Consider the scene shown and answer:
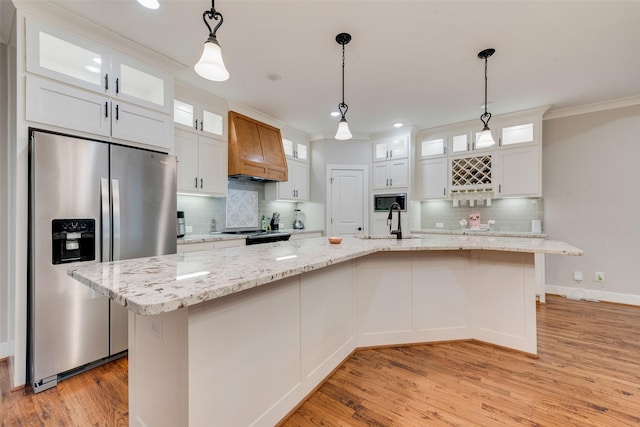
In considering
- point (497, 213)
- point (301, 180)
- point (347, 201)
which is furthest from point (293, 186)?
point (497, 213)

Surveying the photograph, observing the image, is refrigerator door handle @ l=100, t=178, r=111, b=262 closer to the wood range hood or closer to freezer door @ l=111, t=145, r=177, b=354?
freezer door @ l=111, t=145, r=177, b=354

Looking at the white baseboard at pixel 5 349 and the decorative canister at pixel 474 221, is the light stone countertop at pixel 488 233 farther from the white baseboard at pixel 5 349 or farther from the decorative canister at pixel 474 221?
the white baseboard at pixel 5 349

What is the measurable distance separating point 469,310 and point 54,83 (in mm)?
3862

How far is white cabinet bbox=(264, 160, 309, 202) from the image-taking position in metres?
4.66

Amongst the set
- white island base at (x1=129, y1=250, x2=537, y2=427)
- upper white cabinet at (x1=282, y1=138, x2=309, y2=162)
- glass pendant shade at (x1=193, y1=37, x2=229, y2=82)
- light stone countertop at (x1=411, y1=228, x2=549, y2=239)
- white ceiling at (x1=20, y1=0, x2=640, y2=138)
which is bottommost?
white island base at (x1=129, y1=250, x2=537, y2=427)

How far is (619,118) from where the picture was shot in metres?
Result: 3.76

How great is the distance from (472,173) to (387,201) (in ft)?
4.68

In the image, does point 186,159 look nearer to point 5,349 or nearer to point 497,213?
point 5,349

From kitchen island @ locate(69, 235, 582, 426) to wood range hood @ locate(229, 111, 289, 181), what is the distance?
7.05 feet

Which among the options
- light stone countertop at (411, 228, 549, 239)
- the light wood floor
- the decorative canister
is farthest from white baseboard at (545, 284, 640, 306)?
the light wood floor

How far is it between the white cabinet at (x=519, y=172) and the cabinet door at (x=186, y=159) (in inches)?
170

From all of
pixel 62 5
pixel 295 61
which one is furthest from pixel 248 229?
pixel 62 5

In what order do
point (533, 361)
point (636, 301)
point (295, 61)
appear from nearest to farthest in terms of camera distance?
point (533, 361), point (295, 61), point (636, 301)

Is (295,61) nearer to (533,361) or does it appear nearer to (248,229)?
(248,229)
